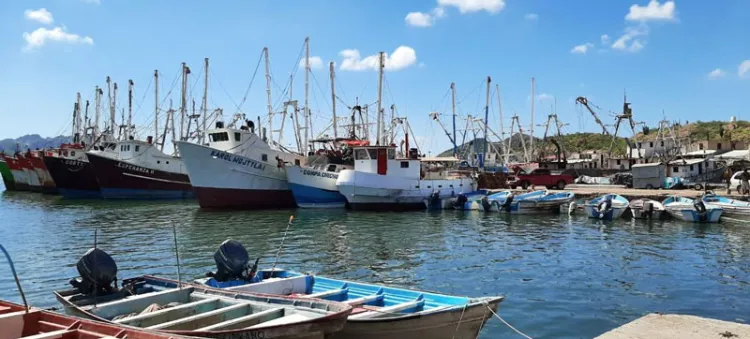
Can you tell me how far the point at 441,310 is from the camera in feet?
26.2

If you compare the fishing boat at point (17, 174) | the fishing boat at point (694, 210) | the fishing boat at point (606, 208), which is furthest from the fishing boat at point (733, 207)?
the fishing boat at point (17, 174)

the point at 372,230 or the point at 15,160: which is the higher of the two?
the point at 15,160

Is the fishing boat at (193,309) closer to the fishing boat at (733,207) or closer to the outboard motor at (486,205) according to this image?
the fishing boat at (733,207)

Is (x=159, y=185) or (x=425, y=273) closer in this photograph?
(x=425, y=273)

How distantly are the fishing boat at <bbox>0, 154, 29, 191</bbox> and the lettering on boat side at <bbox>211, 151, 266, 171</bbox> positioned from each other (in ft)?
137

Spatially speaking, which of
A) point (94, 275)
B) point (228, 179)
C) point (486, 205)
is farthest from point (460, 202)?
point (94, 275)

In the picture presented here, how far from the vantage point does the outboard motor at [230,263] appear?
34.4 feet

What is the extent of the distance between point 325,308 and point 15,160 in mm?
72095

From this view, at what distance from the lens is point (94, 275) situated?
29.8ft

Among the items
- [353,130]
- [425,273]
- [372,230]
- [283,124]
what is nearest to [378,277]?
[425,273]

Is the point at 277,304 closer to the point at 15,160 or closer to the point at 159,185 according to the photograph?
the point at 159,185

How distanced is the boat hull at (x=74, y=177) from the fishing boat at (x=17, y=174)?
1520 centimetres

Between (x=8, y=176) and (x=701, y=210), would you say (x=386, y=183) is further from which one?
(x=8, y=176)

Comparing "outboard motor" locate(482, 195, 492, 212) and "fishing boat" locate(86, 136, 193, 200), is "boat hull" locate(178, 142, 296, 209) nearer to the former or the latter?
"outboard motor" locate(482, 195, 492, 212)
